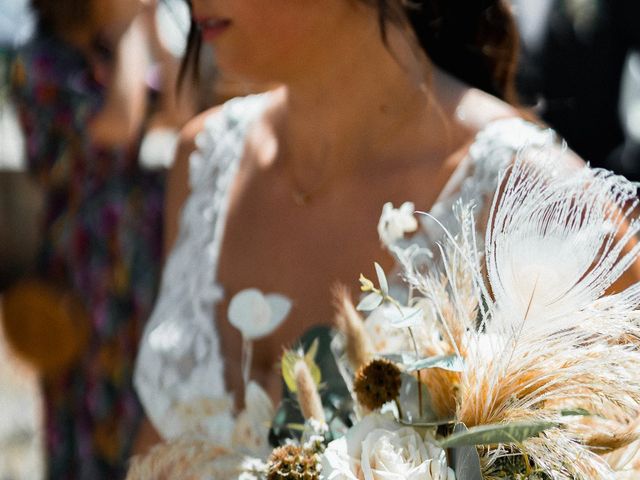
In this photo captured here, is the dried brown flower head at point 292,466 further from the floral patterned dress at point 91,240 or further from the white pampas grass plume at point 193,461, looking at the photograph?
the floral patterned dress at point 91,240

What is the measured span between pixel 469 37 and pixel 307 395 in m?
0.99

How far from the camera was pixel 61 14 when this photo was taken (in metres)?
2.49

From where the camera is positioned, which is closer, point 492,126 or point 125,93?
point 492,126

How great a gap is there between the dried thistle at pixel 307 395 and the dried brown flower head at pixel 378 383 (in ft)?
0.17

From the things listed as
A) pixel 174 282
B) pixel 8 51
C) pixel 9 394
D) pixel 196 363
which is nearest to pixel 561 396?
pixel 196 363

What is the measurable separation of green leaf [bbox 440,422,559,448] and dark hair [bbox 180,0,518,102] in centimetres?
104

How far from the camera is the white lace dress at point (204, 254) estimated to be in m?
1.44

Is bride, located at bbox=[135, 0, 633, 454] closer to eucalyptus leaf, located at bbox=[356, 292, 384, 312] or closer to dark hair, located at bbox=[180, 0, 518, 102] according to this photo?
dark hair, located at bbox=[180, 0, 518, 102]

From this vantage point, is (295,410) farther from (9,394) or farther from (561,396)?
(9,394)

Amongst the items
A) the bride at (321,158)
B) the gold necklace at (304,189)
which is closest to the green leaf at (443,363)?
the bride at (321,158)

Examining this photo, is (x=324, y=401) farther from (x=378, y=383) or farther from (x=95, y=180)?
(x=95, y=180)

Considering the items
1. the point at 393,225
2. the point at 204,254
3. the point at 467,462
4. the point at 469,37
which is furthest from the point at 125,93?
the point at 467,462

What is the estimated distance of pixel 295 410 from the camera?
34.4 inches

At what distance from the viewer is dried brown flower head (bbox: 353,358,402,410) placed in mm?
759
